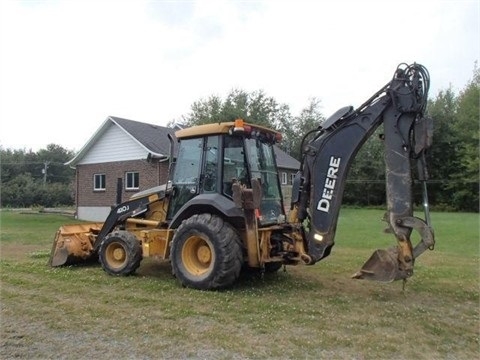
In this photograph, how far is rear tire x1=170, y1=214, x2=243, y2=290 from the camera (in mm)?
6785

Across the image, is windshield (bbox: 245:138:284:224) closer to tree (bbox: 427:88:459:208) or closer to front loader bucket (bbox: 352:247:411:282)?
front loader bucket (bbox: 352:247:411:282)

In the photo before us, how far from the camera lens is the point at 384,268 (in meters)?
5.96

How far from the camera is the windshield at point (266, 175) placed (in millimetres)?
7453

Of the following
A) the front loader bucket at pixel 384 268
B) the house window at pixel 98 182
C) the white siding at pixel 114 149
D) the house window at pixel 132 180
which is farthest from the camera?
the house window at pixel 98 182

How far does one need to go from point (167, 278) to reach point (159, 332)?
312cm

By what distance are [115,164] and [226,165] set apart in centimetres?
1724

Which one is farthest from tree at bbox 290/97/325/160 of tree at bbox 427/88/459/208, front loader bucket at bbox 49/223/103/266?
front loader bucket at bbox 49/223/103/266

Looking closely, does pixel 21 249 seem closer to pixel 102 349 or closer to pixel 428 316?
pixel 102 349

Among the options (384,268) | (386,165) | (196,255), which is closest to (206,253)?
(196,255)

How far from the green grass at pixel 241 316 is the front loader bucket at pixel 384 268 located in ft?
1.45

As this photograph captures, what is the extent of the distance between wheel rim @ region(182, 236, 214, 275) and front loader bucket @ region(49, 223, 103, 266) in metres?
2.93

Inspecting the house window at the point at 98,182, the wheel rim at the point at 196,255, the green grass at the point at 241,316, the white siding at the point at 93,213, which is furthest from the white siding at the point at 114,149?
the wheel rim at the point at 196,255

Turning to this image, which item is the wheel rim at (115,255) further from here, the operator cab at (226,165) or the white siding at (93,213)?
the white siding at (93,213)

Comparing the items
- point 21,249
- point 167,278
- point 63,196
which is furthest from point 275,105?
point 167,278
